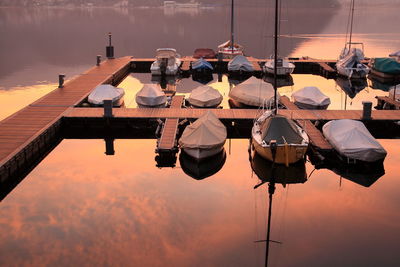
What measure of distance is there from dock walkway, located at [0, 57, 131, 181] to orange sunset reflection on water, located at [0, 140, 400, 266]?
1.25 m

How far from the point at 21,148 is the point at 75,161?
12.0ft

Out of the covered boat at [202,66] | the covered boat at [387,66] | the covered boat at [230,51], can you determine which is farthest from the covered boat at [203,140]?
the covered boat at [230,51]

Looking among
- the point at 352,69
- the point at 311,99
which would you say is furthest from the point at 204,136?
the point at 352,69

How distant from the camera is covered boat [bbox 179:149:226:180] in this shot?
25.5 metres

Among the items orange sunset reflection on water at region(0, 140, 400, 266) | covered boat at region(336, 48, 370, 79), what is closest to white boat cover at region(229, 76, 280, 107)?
orange sunset reflection on water at region(0, 140, 400, 266)

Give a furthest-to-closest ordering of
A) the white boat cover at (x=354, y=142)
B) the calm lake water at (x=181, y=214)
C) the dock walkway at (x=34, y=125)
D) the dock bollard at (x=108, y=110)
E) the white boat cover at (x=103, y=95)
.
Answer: the white boat cover at (x=103, y=95) < the dock bollard at (x=108, y=110) < the white boat cover at (x=354, y=142) < the dock walkway at (x=34, y=125) < the calm lake water at (x=181, y=214)

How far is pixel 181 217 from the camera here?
2097 cm

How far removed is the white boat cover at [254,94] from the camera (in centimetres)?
3559

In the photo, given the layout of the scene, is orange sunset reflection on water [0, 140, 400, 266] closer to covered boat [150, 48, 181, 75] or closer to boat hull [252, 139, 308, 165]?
boat hull [252, 139, 308, 165]

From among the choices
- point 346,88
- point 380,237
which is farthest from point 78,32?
point 380,237

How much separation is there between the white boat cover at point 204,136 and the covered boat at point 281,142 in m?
2.21

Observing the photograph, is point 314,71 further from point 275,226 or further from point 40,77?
point 275,226

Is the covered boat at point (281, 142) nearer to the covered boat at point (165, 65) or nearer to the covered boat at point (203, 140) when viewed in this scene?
the covered boat at point (203, 140)

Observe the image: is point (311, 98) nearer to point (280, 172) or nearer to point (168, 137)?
point (280, 172)
